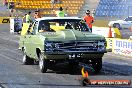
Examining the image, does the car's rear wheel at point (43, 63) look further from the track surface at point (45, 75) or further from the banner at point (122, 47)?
the banner at point (122, 47)

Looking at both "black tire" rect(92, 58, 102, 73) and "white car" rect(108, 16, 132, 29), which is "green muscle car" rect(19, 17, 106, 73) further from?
"white car" rect(108, 16, 132, 29)

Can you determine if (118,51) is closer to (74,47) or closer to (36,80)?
(74,47)

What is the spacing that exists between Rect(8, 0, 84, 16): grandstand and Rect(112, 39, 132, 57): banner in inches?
1527

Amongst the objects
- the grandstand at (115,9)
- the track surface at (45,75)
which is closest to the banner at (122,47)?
the track surface at (45,75)

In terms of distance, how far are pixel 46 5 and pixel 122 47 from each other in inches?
1666

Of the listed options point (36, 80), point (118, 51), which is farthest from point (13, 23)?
point (36, 80)

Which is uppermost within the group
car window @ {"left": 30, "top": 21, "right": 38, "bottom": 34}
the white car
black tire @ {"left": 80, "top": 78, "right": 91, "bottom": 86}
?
car window @ {"left": 30, "top": 21, "right": 38, "bottom": 34}

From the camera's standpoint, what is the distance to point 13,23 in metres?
38.2

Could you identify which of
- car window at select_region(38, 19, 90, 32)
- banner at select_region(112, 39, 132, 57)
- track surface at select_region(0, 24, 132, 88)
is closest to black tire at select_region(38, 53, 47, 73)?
track surface at select_region(0, 24, 132, 88)

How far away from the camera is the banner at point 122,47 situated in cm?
1908

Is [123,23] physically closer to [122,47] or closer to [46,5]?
[46,5]

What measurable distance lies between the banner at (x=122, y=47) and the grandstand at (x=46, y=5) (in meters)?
38.8

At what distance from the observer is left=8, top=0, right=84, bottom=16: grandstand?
59925 millimetres

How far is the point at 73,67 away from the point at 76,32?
155 centimetres
